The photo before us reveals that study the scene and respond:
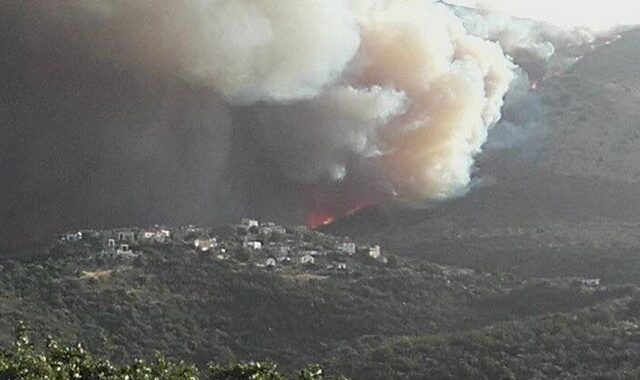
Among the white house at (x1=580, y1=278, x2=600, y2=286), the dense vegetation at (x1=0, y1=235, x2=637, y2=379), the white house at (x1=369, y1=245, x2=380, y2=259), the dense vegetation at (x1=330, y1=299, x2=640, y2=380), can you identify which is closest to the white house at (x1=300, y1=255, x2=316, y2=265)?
the dense vegetation at (x1=0, y1=235, x2=637, y2=379)

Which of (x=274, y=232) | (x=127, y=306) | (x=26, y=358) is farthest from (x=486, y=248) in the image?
(x=26, y=358)

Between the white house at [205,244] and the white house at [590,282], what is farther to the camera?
the white house at [205,244]

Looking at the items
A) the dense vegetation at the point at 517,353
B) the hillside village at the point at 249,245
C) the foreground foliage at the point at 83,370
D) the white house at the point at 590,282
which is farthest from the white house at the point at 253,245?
the foreground foliage at the point at 83,370

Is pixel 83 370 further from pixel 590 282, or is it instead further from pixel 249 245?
pixel 249 245

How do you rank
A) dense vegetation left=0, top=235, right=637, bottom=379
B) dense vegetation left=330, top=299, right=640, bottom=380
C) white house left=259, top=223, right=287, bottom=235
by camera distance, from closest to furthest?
dense vegetation left=330, top=299, right=640, bottom=380 < dense vegetation left=0, top=235, right=637, bottom=379 < white house left=259, top=223, right=287, bottom=235

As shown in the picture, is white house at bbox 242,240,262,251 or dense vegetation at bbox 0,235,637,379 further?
white house at bbox 242,240,262,251

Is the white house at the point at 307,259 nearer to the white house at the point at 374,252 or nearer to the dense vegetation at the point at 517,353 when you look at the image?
the white house at the point at 374,252

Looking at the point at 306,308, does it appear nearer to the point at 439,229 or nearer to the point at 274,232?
the point at 274,232

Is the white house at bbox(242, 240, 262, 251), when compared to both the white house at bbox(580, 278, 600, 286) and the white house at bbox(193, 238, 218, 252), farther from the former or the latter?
the white house at bbox(580, 278, 600, 286)

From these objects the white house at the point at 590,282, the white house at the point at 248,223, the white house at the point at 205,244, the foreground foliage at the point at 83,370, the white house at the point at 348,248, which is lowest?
the foreground foliage at the point at 83,370

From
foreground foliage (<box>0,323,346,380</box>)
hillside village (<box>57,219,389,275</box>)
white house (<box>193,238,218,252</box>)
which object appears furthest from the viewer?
white house (<box>193,238,218,252</box>)
